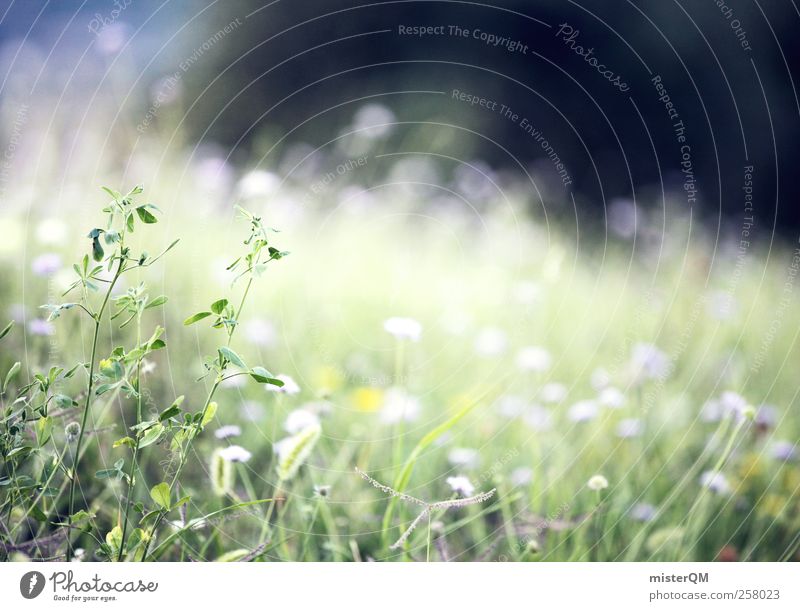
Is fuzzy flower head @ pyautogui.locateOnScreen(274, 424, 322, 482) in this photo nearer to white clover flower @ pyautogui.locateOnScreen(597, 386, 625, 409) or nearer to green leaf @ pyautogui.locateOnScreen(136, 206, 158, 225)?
green leaf @ pyautogui.locateOnScreen(136, 206, 158, 225)

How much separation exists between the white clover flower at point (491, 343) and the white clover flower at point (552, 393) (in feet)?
0.38

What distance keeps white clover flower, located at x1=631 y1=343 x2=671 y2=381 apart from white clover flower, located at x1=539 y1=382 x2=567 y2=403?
Answer: 4.8 inches

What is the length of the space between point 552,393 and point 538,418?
0.27ft

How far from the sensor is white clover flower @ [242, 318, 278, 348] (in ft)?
3.99

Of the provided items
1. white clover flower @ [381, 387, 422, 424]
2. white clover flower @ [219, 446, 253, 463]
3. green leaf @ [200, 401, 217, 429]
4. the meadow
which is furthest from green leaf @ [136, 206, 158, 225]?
white clover flower @ [381, 387, 422, 424]

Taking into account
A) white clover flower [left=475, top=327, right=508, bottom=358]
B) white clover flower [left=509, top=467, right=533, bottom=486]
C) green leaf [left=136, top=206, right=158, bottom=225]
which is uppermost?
green leaf [left=136, top=206, right=158, bottom=225]

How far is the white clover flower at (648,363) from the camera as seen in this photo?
3.97 ft

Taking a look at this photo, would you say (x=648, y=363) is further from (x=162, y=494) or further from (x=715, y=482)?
(x=162, y=494)

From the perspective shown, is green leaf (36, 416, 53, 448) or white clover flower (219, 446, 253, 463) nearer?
green leaf (36, 416, 53, 448)

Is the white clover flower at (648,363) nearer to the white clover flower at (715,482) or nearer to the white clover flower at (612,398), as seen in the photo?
the white clover flower at (612,398)

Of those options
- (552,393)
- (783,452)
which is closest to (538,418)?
(552,393)

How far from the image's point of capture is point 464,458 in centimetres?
105
